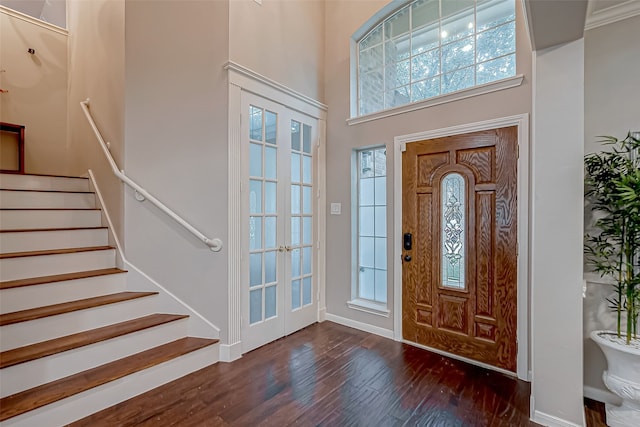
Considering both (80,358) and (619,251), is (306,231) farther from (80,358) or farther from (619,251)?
(619,251)

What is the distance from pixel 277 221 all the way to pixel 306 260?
643 mm

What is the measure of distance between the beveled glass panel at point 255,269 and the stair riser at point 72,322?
2.91 feet

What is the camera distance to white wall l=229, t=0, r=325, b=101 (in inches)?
108

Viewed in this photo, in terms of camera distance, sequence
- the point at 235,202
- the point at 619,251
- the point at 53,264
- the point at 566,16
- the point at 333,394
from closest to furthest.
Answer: the point at 566,16 < the point at 619,251 < the point at 333,394 < the point at 53,264 < the point at 235,202

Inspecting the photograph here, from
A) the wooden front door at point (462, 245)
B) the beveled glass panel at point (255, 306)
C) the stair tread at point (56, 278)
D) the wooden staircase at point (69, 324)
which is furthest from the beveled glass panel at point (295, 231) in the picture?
the stair tread at point (56, 278)

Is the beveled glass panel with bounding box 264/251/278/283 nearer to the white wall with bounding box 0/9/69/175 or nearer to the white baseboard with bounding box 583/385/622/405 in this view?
the white baseboard with bounding box 583/385/622/405

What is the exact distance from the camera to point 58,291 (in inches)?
94.0

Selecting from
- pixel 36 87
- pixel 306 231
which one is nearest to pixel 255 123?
pixel 306 231

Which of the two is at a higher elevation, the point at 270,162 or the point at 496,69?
the point at 496,69

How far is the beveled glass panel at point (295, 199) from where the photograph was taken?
329 cm

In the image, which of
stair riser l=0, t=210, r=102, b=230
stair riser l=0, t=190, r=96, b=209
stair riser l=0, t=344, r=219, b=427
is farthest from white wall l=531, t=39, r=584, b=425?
stair riser l=0, t=190, r=96, b=209

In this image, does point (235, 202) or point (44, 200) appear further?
point (44, 200)

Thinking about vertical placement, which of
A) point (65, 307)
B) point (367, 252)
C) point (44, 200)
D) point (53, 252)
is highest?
point (44, 200)

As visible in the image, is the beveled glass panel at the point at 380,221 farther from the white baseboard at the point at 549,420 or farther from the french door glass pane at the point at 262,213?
the white baseboard at the point at 549,420
